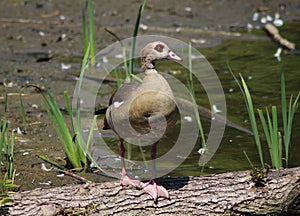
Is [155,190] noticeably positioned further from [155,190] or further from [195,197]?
[195,197]

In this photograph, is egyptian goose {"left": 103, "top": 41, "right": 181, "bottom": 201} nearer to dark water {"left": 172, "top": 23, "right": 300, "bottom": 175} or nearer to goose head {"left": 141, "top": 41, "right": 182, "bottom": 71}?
goose head {"left": 141, "top": 41, "right": 182, "bottom": 71}

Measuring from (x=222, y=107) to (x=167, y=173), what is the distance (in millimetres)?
1967

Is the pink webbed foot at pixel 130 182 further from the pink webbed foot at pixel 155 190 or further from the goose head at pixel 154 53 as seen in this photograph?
the goose head at pixel 154 53

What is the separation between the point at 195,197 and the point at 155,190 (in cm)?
31

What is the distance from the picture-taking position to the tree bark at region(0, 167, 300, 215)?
5.00m

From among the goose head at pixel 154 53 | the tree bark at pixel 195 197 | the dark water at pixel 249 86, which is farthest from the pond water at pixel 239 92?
the goose head at pixel 154 53

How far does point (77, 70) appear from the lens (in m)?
9.91

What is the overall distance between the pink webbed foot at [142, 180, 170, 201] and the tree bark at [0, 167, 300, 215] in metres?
0.04

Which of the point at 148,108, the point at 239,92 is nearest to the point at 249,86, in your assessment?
the point at 239,92

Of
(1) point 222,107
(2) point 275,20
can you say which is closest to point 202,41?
(2) point 275,20

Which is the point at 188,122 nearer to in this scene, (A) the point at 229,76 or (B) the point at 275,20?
(A) the point at 229,76

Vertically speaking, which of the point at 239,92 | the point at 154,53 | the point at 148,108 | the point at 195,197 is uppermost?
the point at 154,53

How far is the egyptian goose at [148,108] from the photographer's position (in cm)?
491

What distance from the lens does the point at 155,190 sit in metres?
5.08
